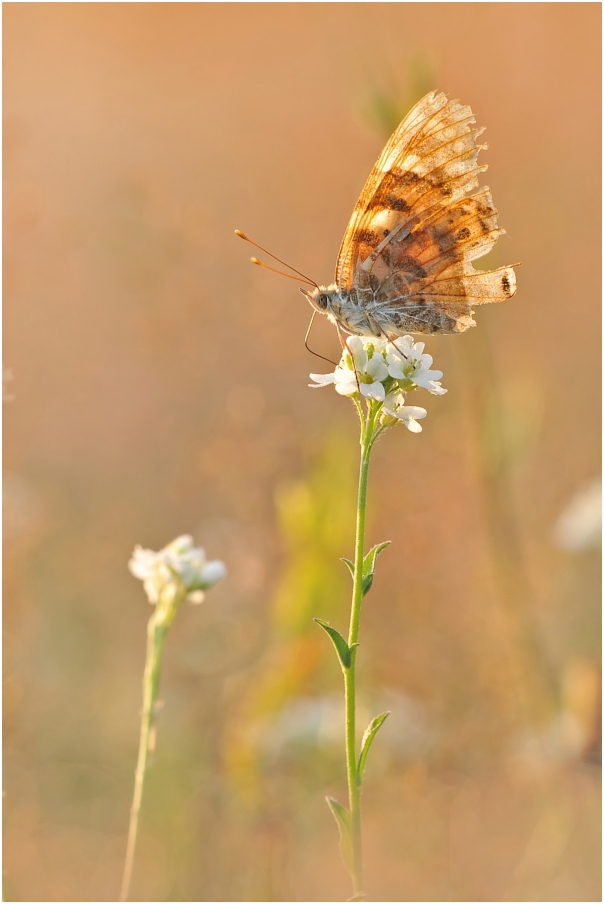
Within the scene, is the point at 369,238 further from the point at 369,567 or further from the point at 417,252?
the point at 369,567

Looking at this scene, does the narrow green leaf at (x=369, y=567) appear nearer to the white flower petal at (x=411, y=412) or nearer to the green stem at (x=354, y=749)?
the green stem at (x=354, y=749)

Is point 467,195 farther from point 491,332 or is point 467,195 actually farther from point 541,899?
point 491,332

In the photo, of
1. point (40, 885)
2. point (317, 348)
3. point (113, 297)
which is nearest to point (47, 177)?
point (113, 297)

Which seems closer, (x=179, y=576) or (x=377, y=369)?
(x=377, y=369)

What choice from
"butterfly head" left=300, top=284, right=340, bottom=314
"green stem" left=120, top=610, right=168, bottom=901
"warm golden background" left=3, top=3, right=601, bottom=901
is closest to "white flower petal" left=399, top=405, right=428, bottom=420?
"butterfly head" left=300, top=284, right=340, bottom=314

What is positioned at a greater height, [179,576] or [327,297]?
[327,297]

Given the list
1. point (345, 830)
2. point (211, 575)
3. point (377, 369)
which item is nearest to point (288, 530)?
point (211, 575)

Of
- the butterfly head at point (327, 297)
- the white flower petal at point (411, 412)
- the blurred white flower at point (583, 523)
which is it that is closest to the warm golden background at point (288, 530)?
the blurred white flower at point (583, 523)
